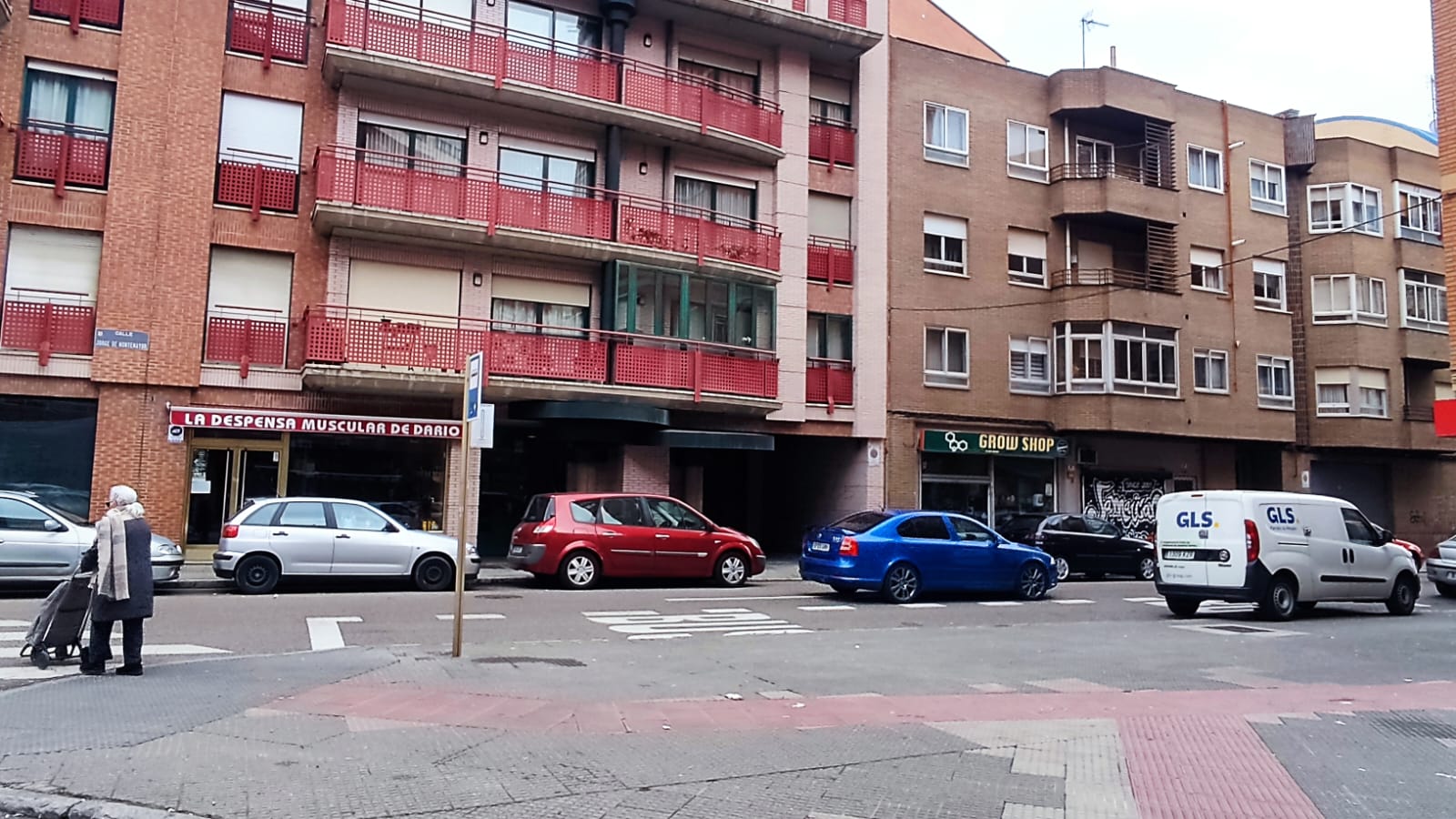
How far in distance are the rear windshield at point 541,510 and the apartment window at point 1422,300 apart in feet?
90.6

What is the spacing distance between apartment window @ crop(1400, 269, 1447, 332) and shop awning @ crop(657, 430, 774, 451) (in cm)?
2176

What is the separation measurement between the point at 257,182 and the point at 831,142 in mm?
12969

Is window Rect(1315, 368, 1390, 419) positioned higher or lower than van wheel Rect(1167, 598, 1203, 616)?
higher

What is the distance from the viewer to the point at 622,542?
1789 centimetres

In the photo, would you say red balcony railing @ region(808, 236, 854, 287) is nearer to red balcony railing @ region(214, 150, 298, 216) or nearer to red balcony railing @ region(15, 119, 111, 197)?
red balcony railing @ region(214, 150, 298, 216)

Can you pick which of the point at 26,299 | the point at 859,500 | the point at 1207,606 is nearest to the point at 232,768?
the point at 1207,606

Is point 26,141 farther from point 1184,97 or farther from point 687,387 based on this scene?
point 1184,97

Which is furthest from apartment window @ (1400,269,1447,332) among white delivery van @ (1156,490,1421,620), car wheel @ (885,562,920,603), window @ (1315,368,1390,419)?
car wheel @ (885,562,920,603)

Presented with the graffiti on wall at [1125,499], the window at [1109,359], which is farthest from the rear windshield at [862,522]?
the graffiti on wall at [1125,499]

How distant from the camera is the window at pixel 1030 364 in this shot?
92.1ft

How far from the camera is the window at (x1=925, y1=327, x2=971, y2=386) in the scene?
27.0 metres

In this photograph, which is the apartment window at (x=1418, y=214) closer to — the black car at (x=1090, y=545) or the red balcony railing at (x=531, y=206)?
the black car at (x=1090, y=545)

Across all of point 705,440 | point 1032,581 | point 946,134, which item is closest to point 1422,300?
point 946,134

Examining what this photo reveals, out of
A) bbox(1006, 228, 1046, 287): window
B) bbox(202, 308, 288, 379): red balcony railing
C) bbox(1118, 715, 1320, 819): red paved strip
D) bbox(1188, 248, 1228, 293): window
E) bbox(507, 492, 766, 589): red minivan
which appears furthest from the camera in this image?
bbox(1188, 248, 1228, 293): window
